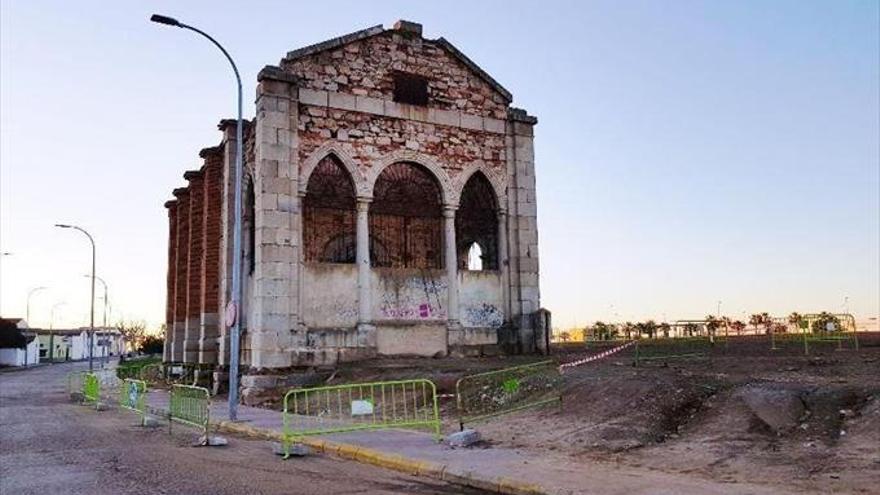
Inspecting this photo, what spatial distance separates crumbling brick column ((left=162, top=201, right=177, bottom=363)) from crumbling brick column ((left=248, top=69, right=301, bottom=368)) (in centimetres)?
1613

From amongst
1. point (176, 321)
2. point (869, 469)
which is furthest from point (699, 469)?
point (176, 321)

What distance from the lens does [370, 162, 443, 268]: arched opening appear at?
74.5ft

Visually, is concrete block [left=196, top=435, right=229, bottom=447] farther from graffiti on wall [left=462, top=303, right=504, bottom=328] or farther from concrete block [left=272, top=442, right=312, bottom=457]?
graffiti on wall [left=462, top=303, right=504, bottom=328]

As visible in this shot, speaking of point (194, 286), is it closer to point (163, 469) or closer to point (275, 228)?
point (275, 228)

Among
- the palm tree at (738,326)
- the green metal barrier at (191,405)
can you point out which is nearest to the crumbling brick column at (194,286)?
the green metal barrier at (191,405)

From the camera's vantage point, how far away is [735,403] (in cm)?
1086

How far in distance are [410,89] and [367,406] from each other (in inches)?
519

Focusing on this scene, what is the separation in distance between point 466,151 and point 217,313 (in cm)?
1070

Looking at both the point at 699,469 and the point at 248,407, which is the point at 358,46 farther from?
the point at 699,469

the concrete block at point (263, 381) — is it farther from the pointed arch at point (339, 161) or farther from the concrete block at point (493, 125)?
the concrete block at point (493, 125)

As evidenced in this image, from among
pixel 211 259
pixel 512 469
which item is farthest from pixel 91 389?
pixel 512 469

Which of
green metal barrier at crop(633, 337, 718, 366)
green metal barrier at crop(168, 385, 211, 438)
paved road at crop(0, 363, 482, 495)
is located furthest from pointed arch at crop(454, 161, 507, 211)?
paved road at crop(0, 363, 482, 495)

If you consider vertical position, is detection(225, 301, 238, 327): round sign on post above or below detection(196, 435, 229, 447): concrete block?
above

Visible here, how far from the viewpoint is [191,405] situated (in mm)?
14531
